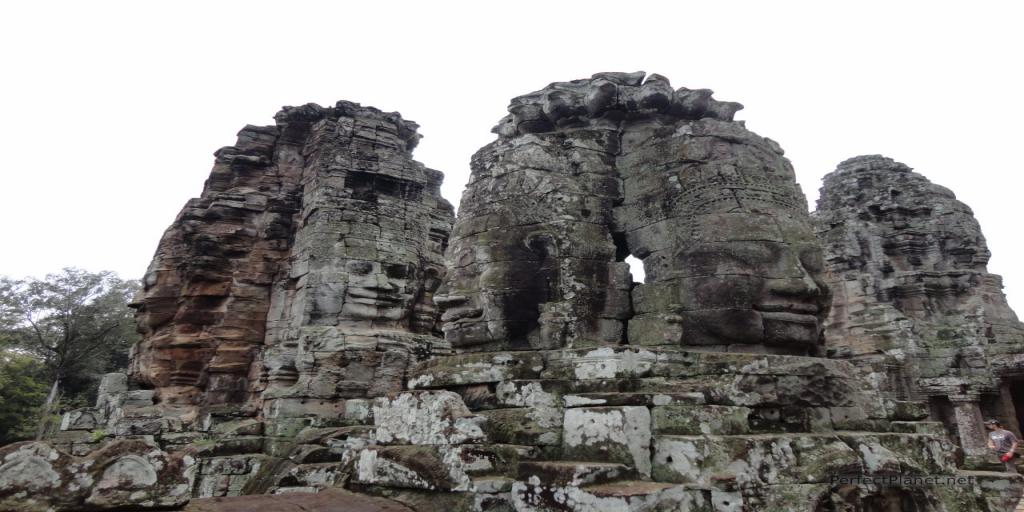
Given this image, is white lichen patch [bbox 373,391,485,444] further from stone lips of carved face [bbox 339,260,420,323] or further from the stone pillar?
the stone pillar

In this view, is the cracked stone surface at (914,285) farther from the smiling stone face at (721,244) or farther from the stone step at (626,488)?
the stone step at (626,488)

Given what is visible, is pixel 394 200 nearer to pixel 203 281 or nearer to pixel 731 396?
pixel 203 281

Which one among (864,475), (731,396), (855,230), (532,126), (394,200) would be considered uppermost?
(855,230)

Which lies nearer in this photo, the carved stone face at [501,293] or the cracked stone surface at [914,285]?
the carved stone face at [501,293]

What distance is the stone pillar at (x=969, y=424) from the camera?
14.3m

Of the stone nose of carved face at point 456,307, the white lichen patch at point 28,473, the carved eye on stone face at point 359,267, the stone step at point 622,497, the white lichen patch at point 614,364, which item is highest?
the carved eye on stone face at point 359,267

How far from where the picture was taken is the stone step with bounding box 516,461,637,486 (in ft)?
11.0

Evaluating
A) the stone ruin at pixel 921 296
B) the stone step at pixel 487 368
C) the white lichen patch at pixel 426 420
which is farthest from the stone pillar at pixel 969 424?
the white lichen patch at pixel 426 420

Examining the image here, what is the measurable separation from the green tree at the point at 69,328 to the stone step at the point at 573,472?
37953 mm

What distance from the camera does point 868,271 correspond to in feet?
52.7

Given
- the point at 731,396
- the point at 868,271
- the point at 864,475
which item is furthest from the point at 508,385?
the point at 868,271

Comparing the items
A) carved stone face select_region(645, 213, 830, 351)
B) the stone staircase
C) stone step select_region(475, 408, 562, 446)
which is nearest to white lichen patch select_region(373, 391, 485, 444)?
the stone staircase

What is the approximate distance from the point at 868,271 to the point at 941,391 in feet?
11.5

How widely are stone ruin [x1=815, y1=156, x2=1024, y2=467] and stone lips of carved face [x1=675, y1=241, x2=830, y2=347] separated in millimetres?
11995
